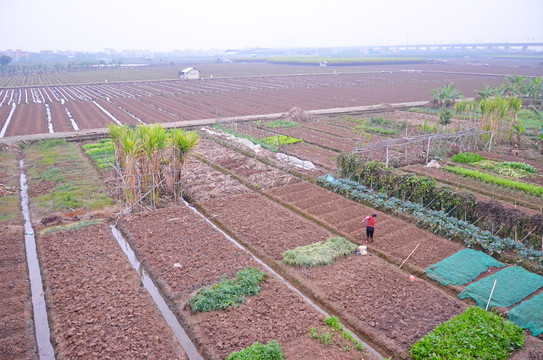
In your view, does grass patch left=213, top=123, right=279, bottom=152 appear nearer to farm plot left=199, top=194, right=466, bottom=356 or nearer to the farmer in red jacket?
farm plot left=199, top=194, right=466, bottom=356

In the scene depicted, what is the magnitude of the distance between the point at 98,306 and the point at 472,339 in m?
7.94

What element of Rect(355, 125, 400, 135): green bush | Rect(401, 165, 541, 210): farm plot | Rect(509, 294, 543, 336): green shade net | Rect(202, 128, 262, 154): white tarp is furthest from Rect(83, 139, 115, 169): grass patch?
Rect(509, 294, 543, 336): green shade net

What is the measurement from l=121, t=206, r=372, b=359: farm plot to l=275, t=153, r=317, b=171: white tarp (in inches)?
259

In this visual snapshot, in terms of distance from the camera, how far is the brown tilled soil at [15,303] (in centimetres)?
792

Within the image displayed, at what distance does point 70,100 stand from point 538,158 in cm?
4216

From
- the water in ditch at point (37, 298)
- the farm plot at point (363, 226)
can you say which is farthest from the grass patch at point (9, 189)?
the farm plot at point (363, 226)

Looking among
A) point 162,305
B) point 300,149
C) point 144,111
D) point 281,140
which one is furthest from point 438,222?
point 144,111

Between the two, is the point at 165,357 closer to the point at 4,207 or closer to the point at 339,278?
the point at 339,278

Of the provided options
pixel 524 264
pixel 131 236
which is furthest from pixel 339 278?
pixel 131 236

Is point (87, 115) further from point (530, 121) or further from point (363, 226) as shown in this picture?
point (530, 121)

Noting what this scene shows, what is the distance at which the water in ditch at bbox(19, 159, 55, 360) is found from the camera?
8125 mm

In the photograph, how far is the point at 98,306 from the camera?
909cm

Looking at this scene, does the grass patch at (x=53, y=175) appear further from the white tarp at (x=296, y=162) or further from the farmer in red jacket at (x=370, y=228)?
the farmer in red jacket at (x=370, y=228)

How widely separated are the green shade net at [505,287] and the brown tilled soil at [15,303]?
960 cm
